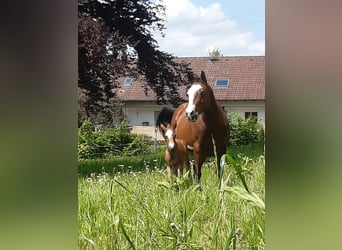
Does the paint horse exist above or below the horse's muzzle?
below

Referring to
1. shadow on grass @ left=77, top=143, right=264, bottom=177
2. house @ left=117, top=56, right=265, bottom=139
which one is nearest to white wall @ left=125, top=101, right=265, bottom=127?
house @ left=117, top=56, right=265, bottom=139

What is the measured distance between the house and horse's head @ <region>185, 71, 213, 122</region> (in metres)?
0.02

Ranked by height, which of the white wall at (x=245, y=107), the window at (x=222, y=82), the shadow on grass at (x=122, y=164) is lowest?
the shadow on grass at (x=122, y=164)

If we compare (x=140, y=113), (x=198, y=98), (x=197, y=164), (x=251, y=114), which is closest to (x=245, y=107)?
(x=251, y=114)

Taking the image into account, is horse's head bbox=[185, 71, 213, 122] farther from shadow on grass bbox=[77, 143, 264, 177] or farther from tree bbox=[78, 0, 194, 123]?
shadow on grass bbox=[77, 143, 264, 177]

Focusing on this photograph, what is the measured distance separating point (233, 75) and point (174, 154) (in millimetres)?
343

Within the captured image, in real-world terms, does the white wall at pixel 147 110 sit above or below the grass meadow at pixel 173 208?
above

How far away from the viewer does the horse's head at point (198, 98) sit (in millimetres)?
1429

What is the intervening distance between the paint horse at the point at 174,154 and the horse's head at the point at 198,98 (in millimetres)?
95

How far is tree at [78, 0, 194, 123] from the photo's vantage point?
1472mm

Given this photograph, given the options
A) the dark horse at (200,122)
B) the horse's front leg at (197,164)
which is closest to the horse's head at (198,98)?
the dark horse at (200,122)

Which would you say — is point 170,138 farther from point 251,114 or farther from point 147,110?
point 251,114

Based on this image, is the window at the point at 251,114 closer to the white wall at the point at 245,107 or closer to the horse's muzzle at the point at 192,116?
the white wall at the point at 245,107
